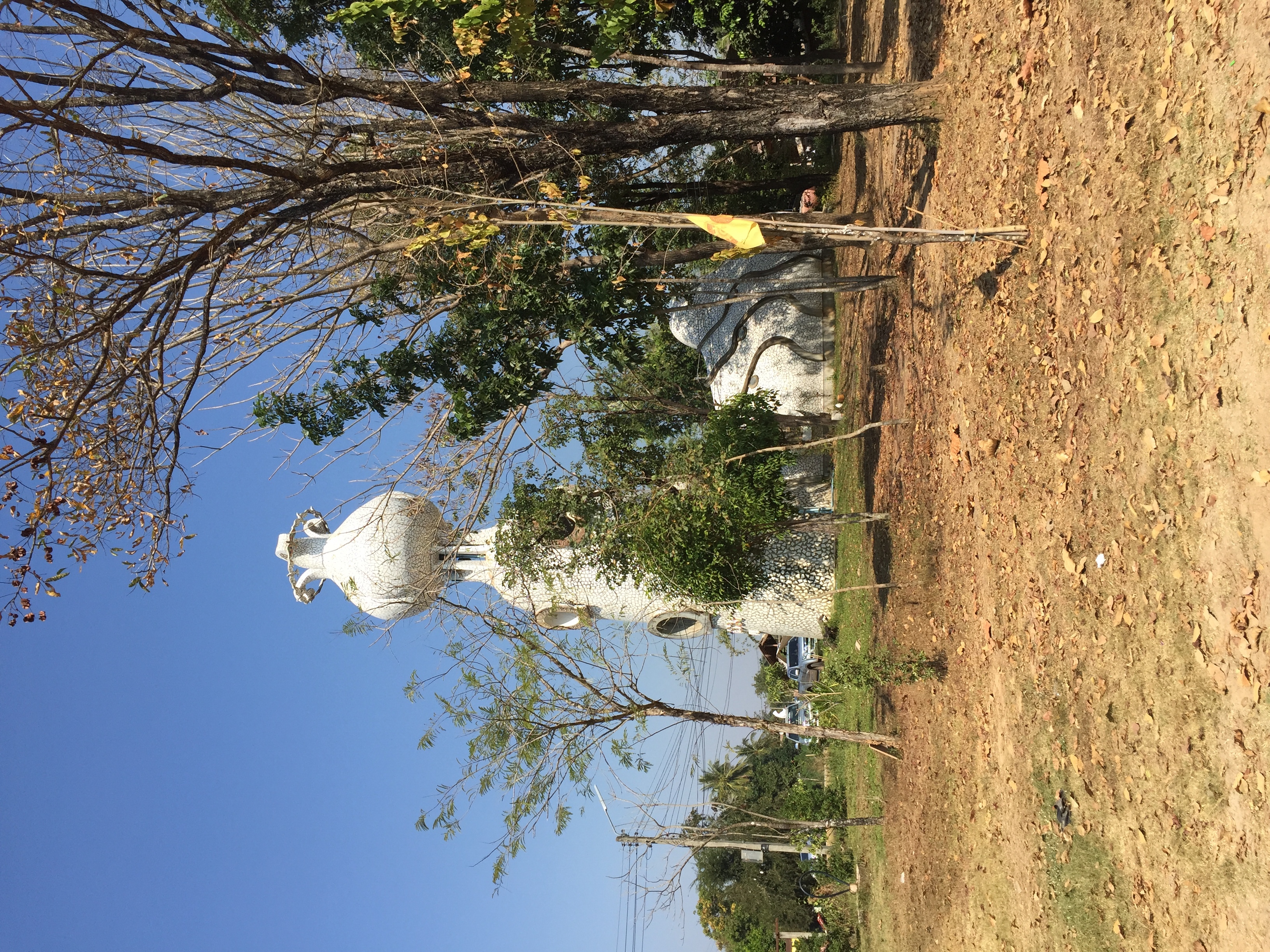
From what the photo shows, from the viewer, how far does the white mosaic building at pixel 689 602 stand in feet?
45.1

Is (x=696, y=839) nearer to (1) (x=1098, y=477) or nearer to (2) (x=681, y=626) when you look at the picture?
(2) (x=681, y=626)

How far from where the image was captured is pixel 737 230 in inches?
221

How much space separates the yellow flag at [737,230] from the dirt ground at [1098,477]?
2.26 metres

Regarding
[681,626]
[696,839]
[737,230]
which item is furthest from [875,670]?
[737,230]

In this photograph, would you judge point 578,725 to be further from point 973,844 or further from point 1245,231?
point 1245,231

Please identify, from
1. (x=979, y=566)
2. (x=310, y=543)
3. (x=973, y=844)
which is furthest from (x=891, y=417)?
(x=310, y=543)

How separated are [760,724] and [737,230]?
7001mm

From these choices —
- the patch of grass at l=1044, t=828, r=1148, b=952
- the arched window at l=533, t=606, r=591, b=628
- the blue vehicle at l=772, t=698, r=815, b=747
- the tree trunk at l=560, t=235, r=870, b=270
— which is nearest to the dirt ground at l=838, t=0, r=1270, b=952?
the patch of grass at l=1044, t=828, r=1148, b=952

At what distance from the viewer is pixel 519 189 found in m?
8.48

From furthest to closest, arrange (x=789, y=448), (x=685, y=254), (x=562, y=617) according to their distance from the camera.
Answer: (x=562, y=617) → (x=789, y=448) → (x=685, y=254)

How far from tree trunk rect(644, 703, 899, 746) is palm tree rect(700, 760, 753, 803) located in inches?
714

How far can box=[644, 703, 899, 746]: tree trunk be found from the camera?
10.4 meters

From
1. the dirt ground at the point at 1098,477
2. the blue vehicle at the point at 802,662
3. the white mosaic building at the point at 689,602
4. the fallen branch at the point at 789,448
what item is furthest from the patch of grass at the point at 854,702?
the blue vehicle at the point at 802,662

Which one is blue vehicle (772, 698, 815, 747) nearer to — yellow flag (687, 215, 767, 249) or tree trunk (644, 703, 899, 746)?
tree trunk (644, 703, 899, 746)
